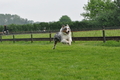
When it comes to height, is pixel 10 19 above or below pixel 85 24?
above

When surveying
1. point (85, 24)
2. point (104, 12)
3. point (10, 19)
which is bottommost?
point (85, 24)

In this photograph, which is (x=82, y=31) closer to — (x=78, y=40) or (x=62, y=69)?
(x=78, y=40)

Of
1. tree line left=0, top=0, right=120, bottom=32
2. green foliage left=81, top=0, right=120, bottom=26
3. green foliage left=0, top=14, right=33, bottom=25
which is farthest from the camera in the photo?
green foliage left=0, top=14, right=33, bottom=25

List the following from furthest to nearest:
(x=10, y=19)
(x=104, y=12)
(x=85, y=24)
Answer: (x=10, y=19) < (x=104, y=12) < (x=85, y=24)

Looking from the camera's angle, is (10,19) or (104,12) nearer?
(104,12)

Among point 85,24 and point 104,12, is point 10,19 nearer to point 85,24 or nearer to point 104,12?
point 104,12

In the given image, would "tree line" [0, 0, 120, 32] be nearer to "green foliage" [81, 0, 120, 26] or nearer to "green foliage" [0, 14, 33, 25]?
"green foliage" [81, 0, 120, 26]

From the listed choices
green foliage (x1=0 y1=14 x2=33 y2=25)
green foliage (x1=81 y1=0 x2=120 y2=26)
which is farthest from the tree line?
green foliage (x1=0 y1=14 x2=33 y2=25)

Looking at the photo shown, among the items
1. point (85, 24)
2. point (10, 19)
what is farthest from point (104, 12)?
point (10, 19)

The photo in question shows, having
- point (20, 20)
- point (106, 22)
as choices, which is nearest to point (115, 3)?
point (106, 22)

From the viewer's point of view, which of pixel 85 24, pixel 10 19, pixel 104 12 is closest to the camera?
pixel 85 24

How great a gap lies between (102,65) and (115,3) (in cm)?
6129

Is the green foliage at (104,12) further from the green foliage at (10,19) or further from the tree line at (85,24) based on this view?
the green foliage at (10,19)

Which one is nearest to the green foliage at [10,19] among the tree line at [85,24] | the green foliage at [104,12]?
the green foliage at [104,12]
